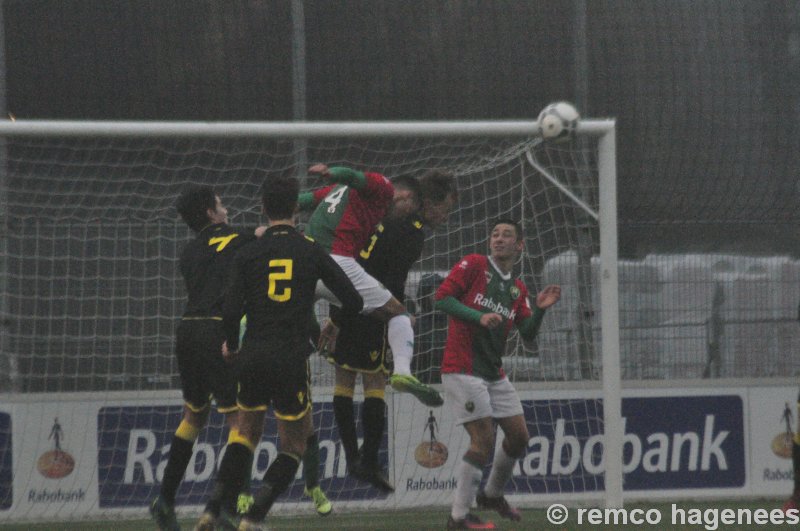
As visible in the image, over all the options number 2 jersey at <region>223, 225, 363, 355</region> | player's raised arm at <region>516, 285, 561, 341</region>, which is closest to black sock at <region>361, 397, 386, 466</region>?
player's raised arm at <region>516, 285, 561, 341</region>

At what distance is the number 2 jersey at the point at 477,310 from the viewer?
7840 millimetres

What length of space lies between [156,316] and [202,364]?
244 centimetres

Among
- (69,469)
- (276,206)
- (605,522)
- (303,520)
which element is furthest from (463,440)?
(276,206)

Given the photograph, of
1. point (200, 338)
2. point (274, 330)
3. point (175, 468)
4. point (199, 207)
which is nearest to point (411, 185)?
point (199, 207)

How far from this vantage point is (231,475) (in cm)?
663

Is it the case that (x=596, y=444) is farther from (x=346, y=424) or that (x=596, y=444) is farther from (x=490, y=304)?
(x=346, y=424)

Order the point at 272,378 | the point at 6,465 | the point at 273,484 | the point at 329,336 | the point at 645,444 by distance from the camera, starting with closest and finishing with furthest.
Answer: the point at 272,378 < the point at 273,484 < the point at 329,336 < the point at 6,465 < the point at 645,444

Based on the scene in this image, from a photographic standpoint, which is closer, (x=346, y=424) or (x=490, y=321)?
(x=490, y=321)

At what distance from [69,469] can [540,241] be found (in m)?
3.95

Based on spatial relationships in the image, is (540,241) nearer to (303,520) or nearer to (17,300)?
(303,520)

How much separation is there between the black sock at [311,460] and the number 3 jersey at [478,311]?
911 millimetres

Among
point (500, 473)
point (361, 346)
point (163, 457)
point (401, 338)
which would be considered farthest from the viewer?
point (163, 457)

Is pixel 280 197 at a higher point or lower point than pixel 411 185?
lower

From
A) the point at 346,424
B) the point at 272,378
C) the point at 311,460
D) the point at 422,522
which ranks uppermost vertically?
the point at 272,378
